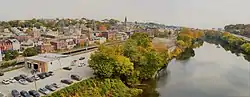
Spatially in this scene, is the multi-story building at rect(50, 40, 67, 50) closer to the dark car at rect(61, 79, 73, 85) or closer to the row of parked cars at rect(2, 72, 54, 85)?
the row of parked cars at rect(2, 72, 54, 85)

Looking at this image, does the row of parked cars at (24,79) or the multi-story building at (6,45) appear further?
the multi-story building at (6,45)

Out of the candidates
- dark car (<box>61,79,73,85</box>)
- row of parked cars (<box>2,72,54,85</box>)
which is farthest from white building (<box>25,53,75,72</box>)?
dark car (<box>61,79,73,85</box>)

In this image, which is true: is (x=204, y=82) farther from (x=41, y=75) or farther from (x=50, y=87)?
(x=41, y=75)

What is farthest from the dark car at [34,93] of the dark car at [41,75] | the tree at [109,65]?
the tree at [109,65]

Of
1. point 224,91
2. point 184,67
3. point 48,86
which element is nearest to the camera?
point 48,86

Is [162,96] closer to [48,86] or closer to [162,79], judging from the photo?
[162,79]

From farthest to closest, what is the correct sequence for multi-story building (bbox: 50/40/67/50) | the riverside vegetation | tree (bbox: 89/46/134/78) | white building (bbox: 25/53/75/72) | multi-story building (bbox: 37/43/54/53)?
multi-story building (bbox: 50/40/67/50) < multi-story building (bbox: 37/43/54/53) < white building (bbox: 25/53/75/72) < tree (bbox: 89/46/134/78) < the riverside vegetation

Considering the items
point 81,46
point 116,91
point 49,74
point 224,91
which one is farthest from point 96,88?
point 81,46

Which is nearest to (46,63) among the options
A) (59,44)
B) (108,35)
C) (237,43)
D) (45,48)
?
(45,48)

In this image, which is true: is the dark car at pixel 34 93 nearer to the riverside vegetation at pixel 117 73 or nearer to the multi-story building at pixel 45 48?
the riverside vegetation at pixel 117 73

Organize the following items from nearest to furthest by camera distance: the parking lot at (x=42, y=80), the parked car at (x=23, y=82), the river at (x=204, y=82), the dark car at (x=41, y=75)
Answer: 1. the parking lot at (x=42, y=80)
2. the parked car at (x=23, y=82)
3. the river at (x=204, y=82)
4. the dark car at (x=41, y=75)

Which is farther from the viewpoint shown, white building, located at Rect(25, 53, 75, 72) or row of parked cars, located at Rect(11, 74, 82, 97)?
white building, located at Rect(25, 53, 75, 72)
